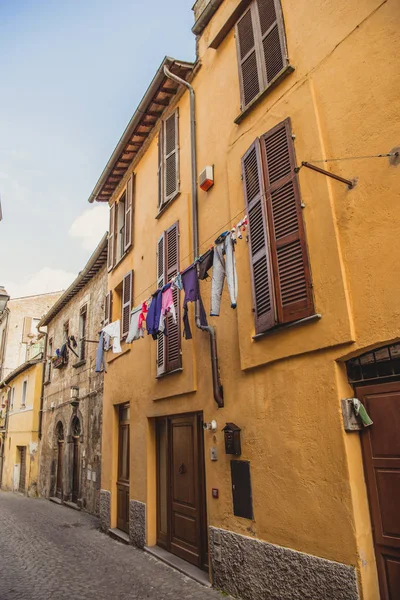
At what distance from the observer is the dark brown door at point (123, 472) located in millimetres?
9148

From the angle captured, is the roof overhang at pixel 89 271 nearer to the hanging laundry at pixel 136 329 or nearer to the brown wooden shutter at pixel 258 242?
the hanging laundry at pixel 136 329

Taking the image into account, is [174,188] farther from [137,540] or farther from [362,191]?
[137,540]

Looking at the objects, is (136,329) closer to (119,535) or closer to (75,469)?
(119,535)

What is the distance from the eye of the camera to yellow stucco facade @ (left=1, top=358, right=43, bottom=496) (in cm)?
1857

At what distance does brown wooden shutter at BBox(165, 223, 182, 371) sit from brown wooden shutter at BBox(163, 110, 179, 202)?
0.84m

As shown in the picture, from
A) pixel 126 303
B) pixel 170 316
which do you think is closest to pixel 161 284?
pixel 170 316

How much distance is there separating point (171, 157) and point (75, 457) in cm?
1014

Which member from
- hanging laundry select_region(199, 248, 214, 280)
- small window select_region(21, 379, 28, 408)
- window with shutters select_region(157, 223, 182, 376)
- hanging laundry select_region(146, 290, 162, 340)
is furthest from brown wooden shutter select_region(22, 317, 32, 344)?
hanging laundry select_region(199, 248, 214, 280)

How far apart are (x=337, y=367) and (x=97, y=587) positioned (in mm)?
4608

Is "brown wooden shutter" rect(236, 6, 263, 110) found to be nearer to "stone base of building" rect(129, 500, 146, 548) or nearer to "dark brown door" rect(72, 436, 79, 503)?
"stone base of building" rect(129, 500, 146, 548)

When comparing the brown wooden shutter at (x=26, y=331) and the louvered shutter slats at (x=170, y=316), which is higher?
the brown wooden shutter at (x=26, y=331)

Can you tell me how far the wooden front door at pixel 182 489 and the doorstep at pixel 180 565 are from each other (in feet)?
0.27

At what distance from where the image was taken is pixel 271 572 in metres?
4.76

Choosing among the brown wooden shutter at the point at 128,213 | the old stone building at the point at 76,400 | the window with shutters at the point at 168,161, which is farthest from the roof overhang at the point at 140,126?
the old stone building at the point at 76,400
